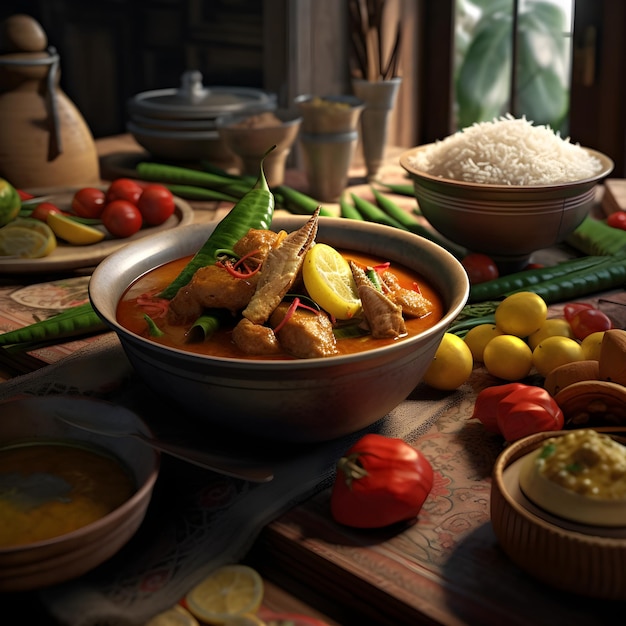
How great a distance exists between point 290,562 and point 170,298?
2.05 feet

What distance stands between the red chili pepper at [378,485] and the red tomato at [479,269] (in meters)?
1.03

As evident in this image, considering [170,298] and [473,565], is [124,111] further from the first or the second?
[473,565]

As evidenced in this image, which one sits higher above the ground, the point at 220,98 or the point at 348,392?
the point at 220,98

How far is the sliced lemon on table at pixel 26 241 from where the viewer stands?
2.50 metres

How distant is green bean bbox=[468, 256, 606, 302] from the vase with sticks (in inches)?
44.2

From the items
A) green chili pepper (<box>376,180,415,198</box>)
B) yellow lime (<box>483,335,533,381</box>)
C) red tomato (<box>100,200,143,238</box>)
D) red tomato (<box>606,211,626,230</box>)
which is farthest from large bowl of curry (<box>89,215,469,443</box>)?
green chili pepper (<box>376,180,415,198</box>)

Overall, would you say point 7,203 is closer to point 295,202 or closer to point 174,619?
point 295,202

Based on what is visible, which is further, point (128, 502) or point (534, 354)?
point (534, 354)

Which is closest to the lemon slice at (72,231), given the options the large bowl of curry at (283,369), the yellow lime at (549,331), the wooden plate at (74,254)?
the wooden plate at (74,254)

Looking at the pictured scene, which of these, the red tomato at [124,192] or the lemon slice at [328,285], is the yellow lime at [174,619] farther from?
the red tomato at [124,192]

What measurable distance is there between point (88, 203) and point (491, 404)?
1637 mm

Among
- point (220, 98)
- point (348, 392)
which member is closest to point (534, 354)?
point (348, 392)

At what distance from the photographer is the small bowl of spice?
3.11m

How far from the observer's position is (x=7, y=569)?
3.97ft
